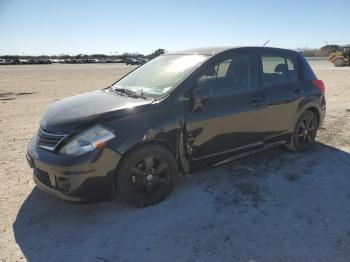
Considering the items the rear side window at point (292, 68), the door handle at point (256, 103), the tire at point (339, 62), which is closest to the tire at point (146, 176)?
the door handle at point (256, 103)

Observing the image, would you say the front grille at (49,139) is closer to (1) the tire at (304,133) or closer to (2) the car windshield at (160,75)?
(2) the car windshield at (160,75)

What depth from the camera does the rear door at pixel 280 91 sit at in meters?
5.01

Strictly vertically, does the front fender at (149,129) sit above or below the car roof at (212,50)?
below

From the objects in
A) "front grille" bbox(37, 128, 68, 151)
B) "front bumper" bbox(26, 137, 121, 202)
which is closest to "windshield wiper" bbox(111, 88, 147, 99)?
"front bumper" bbox(26, 137, 121, 202)

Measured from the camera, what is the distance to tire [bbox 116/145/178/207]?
147 inches

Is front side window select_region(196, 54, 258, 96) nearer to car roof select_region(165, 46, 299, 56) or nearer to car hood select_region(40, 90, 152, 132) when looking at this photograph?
car roof select_region(165, 46, 299, 56)

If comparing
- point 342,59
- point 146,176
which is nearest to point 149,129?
point 146,176

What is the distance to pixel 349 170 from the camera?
16.4 ft

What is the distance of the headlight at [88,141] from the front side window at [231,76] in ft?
4.19

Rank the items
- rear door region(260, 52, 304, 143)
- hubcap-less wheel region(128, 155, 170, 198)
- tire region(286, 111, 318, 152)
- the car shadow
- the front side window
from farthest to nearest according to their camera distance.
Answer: tire region(286, 111, 318, 152)
rear door region(260, 52, 304, 143)
the front side window
hubcap-less wheel region(128, 155, 170, 198)
the car shadow

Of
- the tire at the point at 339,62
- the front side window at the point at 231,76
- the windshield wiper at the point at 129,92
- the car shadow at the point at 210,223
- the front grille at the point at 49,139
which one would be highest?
the front side window at the point at 231,76

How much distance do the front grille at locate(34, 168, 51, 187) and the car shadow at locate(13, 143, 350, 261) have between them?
0.40 m

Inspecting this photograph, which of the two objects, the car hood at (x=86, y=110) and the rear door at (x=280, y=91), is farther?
the rear door at (x=280, y=91)

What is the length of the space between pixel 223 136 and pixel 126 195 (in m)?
1.45
